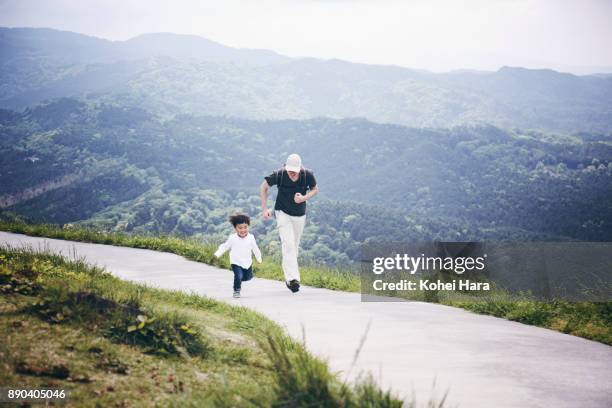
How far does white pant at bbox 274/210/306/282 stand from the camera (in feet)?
28.2

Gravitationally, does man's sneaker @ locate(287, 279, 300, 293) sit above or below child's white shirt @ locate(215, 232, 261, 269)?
below

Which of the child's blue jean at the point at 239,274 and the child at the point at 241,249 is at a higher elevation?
the child at the point at 241,249

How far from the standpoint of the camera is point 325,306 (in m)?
7.20

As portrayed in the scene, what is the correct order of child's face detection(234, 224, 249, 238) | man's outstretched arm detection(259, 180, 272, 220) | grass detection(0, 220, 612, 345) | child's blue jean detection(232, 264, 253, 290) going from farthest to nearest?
child's face detection(234, 224, 249, 238), man's outstretched arm detection(259, 180, 272, 220), child's blue jean detection(232, 264, 253, 290), grass detection(0, 220, 612, 345)

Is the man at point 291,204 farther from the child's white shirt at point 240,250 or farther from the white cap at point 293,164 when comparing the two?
the child's white shirt at point 240,250

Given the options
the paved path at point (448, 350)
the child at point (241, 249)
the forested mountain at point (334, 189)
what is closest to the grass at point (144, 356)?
the paved path at point (448, 350)

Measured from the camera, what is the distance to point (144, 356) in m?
4.27

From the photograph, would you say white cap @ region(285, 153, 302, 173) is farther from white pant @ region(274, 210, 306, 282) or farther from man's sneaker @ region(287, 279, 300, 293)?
man's sneaker @ region(287, 279, 300, 293)

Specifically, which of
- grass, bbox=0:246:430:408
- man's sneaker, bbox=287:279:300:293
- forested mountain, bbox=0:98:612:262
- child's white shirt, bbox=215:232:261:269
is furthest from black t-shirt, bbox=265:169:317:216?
forested mountain, bbox=0:98:612:262

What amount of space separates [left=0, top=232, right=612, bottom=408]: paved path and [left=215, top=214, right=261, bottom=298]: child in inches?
13.3

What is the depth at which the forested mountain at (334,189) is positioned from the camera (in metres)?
108

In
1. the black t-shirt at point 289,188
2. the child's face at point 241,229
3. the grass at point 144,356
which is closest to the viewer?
the grass at point 144,356

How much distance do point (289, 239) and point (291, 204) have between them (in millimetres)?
542

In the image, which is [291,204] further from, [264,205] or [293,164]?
[293,164]
